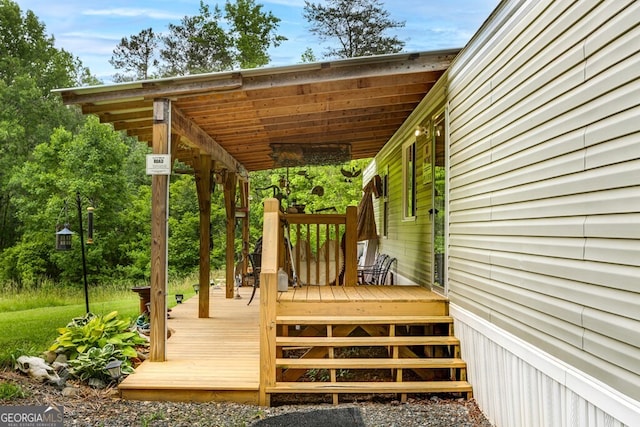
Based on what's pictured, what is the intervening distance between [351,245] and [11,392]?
4.10m

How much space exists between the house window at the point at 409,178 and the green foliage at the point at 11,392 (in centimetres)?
471

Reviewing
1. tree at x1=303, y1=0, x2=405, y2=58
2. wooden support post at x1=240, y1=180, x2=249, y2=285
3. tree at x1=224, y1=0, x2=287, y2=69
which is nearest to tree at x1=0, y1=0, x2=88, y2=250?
tree at x1=224, y1=0, x2=287, y2=69

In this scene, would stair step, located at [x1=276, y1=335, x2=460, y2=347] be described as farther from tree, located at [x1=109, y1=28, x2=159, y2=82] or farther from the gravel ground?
tree, located at [x1=109, y1=28, x2=159, y2=82]

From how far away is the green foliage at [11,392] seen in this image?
4.11 meters

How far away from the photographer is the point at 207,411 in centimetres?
412

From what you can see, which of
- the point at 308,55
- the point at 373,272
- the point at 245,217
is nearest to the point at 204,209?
the point at 373,272

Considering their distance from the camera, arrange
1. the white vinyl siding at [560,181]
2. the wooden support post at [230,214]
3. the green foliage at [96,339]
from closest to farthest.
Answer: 1. the white vinyl siding at [560,181]
2. the green foliage at [96,339]
3. the wooden support post at [230,214]

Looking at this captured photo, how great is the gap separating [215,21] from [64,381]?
77.8 ft

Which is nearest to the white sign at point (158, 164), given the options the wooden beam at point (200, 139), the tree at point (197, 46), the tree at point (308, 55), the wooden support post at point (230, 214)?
the wooden beam at point (200, 139)

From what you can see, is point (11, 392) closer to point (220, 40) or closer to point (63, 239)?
point (63, 239)

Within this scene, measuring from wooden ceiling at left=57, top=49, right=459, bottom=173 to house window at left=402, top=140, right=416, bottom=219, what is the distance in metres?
0.46

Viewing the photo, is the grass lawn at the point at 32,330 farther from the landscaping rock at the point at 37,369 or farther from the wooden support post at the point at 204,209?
the wooden support post at the point at 204,209

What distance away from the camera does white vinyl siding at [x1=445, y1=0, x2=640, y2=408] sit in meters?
2.27

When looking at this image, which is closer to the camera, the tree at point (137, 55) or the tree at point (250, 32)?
the tree at point (250, 32)
